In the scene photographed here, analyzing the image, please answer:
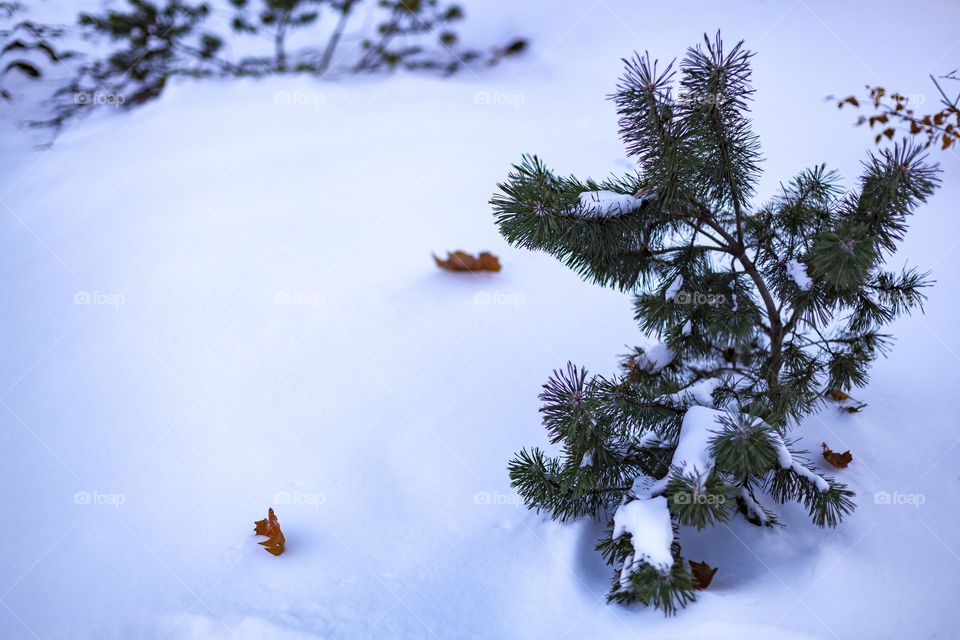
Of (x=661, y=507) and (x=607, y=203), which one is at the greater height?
(x=607, y=203)

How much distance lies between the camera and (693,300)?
2018mm

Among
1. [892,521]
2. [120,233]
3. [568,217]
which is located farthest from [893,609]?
[120,233]

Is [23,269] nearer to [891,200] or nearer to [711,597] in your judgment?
[711,597]

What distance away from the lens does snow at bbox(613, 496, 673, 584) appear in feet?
5.38

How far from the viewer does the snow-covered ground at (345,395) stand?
6.46 ft

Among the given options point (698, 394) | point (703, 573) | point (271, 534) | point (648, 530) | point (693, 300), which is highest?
point (693, 300)

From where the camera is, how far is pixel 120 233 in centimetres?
339

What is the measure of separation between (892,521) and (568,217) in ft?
4.68

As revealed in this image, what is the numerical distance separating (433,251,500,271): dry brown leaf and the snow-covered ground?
0.19ft

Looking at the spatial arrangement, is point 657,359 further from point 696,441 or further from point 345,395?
point 345,395

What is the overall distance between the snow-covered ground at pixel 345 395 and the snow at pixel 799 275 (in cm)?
76

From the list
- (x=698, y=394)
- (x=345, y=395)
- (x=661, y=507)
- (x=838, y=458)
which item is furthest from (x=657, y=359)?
(x=345, y=395)

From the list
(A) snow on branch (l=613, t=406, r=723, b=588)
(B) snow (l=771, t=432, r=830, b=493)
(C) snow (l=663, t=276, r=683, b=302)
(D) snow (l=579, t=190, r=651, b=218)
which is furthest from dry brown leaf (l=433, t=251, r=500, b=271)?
(B) snow (l=771, t=432, r=830, b=493)

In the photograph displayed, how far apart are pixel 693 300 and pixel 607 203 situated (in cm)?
45
